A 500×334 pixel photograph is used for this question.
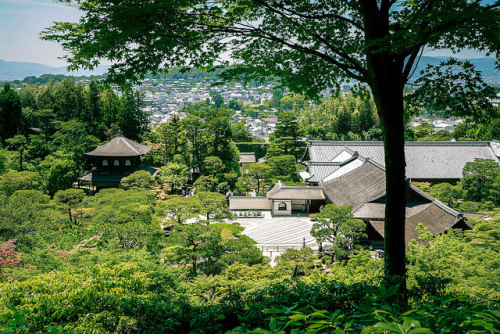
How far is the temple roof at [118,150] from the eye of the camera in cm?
2489

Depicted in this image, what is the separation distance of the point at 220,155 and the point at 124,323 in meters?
22.5

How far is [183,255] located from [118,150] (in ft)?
60.0

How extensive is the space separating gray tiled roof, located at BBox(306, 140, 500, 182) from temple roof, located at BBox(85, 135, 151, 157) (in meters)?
15.2

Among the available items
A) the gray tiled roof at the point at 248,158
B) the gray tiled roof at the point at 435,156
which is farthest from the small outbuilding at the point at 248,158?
the gray tiled roof at the point at 435,156

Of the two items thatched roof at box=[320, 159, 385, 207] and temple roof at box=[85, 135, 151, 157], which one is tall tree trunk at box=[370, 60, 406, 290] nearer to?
thatched roof at box=[320, 159, 385, 207]

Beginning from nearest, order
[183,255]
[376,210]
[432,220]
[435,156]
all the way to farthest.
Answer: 1. [183,255]
2. [432,220]
3. [376,210]
4. [435,156]

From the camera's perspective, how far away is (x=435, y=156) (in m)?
24.4

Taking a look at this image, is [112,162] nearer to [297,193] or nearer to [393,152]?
[297,193]

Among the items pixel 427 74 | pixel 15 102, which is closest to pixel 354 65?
pixel 427 74

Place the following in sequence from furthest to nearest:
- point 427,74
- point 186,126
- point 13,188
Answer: point 186,126 < point 13,188 < point 427,74

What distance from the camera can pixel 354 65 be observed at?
160 inches

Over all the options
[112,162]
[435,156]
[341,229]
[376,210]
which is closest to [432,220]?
[376,210]

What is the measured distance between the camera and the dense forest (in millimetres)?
2412

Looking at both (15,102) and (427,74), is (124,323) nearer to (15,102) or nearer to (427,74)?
(427,74)
